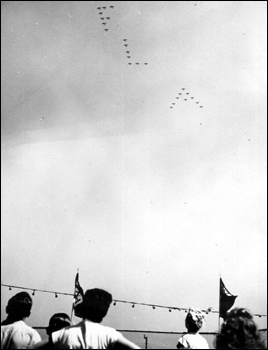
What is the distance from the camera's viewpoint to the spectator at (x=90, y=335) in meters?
2.49

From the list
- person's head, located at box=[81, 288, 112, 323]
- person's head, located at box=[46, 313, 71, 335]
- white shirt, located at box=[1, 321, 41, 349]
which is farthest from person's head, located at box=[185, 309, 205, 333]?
white shirt, located at box=[1, 321, 41, 349]

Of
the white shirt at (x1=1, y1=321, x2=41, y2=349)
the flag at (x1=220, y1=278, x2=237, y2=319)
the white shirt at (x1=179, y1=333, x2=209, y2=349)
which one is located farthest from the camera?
the flag at (x1=220, y1=278, x2=237, y2=319)

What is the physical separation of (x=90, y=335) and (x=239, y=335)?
1.01 m

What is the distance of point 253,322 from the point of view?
2264 mm

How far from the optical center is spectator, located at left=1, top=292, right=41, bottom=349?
121 inches

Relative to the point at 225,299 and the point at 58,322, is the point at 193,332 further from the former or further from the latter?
the point at 225,299

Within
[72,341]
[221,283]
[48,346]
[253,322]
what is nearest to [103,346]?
[72,341]

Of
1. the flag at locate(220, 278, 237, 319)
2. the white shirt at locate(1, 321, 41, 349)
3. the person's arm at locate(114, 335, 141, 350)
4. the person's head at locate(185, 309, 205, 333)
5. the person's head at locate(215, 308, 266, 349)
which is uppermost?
the person's head at locate(215, 308, 266, 349)

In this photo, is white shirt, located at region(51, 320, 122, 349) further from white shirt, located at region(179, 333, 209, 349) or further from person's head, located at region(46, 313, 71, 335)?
white shirt, located at region(179, 333, 209, 349)

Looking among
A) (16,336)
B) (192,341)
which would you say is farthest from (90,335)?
(192,341)

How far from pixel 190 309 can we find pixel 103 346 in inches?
62.4

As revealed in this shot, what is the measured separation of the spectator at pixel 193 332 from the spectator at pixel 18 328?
143 cm

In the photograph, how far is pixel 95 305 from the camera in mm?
2631

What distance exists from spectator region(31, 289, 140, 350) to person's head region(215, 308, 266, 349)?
2.07ft
